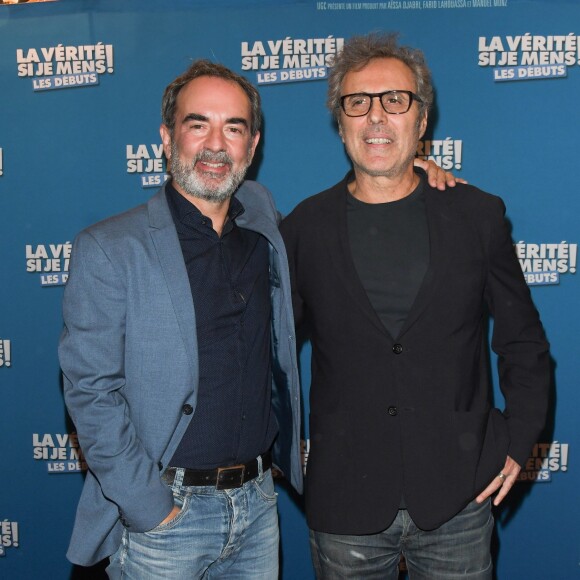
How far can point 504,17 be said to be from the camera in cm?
297

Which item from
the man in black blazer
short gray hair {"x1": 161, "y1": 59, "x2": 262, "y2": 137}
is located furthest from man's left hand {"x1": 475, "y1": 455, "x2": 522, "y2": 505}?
short gray hair {"x1": 161, "y1": 59, "x2": 262, "y2": 137}

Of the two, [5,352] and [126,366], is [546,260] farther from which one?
[5,352]

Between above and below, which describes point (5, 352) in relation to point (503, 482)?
above

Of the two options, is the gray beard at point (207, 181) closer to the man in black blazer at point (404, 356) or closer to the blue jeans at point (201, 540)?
the man in black blazer at point (404, 356)

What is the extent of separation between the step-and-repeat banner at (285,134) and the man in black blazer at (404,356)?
2.74 ft

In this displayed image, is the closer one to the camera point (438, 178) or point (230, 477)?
point (230, 477)

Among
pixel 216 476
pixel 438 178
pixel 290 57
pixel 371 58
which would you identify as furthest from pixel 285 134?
pixel 216 476

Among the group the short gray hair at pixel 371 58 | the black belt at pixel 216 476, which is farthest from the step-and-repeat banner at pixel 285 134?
the black belt at pixel 216 476

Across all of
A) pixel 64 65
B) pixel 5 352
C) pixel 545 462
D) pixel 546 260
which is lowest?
pixel 545 462

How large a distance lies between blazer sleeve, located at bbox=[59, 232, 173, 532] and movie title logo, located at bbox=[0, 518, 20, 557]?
1.67 meters

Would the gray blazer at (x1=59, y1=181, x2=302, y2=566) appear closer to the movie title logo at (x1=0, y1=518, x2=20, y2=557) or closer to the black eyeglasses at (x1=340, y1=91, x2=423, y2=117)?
the black eyeglasses at (x1=340, y1=91, x2=423, y2=117)

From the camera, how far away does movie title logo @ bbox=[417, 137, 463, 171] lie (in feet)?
9.95

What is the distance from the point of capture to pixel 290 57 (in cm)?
302

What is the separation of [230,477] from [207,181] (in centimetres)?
80
